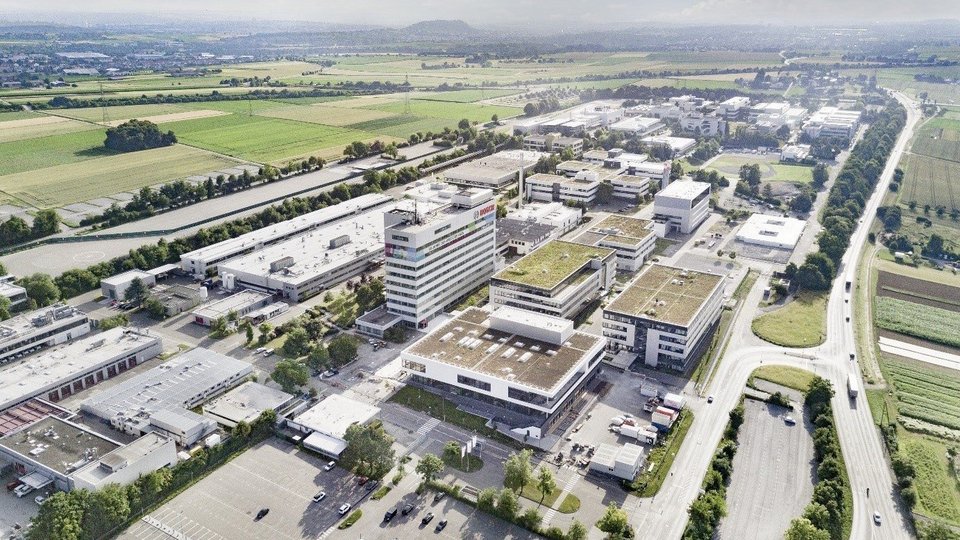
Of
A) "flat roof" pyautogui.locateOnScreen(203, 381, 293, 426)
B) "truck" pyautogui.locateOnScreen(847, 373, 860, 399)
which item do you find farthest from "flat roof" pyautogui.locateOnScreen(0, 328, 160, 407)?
"truck" pyautogui.locateOnScreen(847, 373, 860, 399)

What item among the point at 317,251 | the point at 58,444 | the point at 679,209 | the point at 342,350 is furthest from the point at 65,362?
the point at 679,209

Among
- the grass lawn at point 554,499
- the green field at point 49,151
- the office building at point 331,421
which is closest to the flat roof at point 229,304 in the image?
the office building at point 331,421

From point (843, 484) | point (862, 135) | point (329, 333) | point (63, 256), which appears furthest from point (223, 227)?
point (862, 135)

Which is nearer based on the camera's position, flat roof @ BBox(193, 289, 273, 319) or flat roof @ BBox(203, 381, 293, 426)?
flat roof @ BBox(203, 381, 293, 426)

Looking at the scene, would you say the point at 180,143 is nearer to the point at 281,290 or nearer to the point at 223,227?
the point at 223,227

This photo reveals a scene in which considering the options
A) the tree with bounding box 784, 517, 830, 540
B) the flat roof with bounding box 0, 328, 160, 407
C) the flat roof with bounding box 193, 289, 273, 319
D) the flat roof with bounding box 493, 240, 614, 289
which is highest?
the flat roof with bounding box 493, 240, 614, 289

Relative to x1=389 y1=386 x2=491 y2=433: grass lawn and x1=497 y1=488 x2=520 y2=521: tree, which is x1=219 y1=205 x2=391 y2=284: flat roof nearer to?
x1=389 y1=386 x2=491 y2=433: grass lawn

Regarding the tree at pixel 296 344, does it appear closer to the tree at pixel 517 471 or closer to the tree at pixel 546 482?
the tree at pixel 517 471
